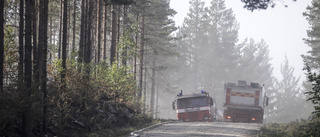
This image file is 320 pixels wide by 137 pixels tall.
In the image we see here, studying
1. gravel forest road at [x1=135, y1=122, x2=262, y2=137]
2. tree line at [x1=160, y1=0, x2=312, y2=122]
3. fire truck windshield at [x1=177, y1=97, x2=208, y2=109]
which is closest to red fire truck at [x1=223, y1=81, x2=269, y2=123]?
fire truck windshield at [x1=177, y1=97, x2=208, y2=109]

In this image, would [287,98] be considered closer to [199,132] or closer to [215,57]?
[215,57]

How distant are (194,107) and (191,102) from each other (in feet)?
1.51

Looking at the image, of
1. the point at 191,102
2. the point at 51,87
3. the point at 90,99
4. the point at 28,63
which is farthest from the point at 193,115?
the point at 28,63

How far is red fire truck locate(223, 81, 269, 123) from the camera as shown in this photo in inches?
1164

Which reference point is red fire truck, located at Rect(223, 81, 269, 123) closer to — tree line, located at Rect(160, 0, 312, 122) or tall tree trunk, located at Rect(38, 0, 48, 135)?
tall tree trunk, located at Rect(38, 0, 48, 135)

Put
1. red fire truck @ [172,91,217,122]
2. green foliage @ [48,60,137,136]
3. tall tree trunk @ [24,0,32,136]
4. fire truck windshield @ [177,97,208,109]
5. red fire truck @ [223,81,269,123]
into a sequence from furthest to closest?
red fire truck @ [223,81,269,123] < fire truck windshield @ [177,97,208,109] < red fire truck @ [172,91,217,122] < green foliage @ [48,60,137,136] < tall tree trunk @ [24,0,32,136]

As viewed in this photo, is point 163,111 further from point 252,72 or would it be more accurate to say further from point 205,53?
point 252,72

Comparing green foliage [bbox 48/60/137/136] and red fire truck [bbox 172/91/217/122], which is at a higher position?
green foliage [bbox 48/60/137/136]

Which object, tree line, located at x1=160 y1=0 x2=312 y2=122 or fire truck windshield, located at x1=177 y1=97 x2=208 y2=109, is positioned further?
tree line, located at x1=160 y1=0 x2=312 y2=122

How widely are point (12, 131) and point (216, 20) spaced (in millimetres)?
74658

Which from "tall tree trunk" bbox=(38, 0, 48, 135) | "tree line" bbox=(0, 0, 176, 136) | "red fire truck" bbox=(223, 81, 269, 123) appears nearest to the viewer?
"tree line" bbox=(0, 0, 176, 136)

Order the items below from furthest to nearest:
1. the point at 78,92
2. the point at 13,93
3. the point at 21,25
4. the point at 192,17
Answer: the point at 192,17, the point at 78,92, the point at 21,25, the point at 13,93

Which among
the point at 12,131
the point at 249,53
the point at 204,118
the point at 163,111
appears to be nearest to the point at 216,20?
the point at 249,53

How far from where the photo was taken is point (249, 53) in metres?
89.7
